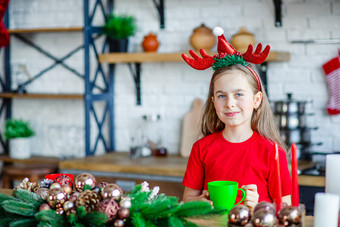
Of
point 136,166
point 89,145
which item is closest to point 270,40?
point 136,166

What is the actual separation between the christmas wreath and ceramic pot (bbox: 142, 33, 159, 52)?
232 cm

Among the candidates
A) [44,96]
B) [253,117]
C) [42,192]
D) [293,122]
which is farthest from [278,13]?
[42,192]

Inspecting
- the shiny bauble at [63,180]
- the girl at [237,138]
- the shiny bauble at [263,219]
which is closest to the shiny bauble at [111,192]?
the shiny bauble at [63,180]

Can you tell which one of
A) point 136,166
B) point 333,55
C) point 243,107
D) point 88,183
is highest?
point 333,55

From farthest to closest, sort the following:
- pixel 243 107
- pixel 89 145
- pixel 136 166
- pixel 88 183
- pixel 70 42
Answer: pixel 70 42 < pixel 89 145 < pixel 136 166 < pixel 243 107 < pixel 88 183

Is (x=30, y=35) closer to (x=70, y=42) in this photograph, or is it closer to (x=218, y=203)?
(x=70, y=42)

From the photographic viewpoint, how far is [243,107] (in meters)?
1.83

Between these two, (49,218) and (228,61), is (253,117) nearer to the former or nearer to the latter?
(228,61)

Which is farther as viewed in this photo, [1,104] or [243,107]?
[1,104]

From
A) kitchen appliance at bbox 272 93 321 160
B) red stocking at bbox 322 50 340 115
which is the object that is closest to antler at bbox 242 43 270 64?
kitchen appliance at bbox 272 93 321 160

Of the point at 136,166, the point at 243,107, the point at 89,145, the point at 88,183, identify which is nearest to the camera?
the point at 88,183

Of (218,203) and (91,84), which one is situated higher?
(91,84)

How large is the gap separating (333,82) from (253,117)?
4.34 ft

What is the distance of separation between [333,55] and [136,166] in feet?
4.65
